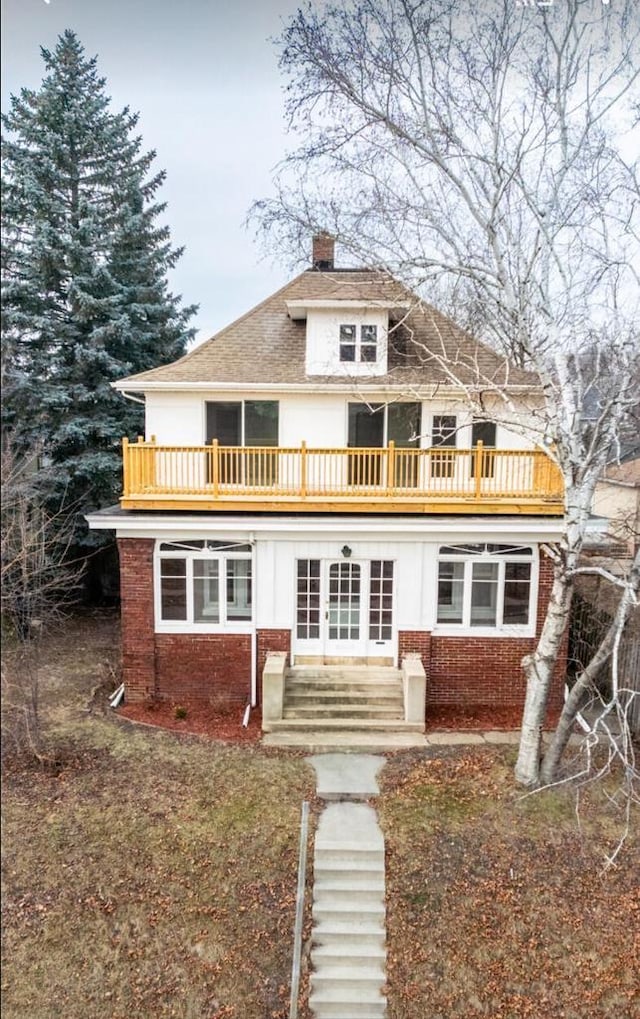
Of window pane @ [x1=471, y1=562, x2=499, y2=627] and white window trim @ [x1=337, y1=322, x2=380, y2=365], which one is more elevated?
white window trim @ [x1=337, y1=322, x2=380, y2=365]

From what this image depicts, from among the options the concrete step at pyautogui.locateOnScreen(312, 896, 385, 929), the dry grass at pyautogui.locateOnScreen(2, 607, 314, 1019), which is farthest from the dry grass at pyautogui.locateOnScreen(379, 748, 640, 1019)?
the dry grass at pyautogui.locateOnScreen(2, 607, 314, 1019)

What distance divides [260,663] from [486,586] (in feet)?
12.7

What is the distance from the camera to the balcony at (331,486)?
8859mm

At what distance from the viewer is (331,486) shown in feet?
30.4

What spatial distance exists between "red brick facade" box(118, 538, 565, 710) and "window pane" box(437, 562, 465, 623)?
360 mm

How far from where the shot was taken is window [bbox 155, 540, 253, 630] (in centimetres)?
905

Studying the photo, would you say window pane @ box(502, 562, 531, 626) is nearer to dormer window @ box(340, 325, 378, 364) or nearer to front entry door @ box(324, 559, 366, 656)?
front entry door @ box(324, 559, 366, 656)

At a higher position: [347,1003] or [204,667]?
[204,667]

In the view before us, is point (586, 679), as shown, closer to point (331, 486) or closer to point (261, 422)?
point (331, 486)

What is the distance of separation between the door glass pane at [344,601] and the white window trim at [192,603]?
1.32m

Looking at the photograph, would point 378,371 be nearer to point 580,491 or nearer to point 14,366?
point 580,491

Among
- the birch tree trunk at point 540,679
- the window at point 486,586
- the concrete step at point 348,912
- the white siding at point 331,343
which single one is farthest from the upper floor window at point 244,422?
the concrete step at point 348,912

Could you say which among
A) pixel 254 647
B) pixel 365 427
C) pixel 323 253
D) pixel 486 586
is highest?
pixel 323 253

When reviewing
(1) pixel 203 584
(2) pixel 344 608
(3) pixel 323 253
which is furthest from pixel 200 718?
(3) pixel 323 253
